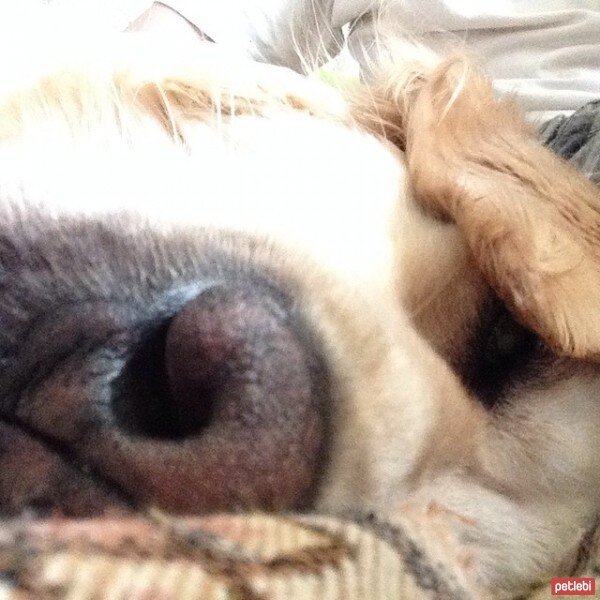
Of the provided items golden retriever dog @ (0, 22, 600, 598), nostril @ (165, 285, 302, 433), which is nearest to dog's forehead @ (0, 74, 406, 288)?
golden retriever dog @ (0, 22, 600, 598)

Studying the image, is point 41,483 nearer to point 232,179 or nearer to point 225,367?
point 225,367

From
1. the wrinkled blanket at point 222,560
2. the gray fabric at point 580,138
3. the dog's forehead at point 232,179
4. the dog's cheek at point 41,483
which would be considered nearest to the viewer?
the wrinkled blanket at point 222,560

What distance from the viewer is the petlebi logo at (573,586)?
69cm

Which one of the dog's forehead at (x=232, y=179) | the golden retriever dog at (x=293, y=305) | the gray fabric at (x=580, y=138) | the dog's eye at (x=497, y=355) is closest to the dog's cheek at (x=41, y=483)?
the golden retriever dog at (x=293, y=305)

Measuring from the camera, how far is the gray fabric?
987 millimetres

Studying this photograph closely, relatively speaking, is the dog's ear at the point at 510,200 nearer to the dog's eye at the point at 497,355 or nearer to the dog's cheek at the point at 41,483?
the dog's eye at the point at 497,355

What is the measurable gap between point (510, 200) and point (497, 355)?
153 millimetres

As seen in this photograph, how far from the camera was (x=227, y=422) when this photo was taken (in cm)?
55

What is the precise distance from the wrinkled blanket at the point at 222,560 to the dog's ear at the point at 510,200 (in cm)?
24

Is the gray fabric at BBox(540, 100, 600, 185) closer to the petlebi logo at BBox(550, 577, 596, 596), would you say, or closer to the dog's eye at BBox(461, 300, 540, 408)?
the dog's eye at BBox(461, 300, 540, 408)

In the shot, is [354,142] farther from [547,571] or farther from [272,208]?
[547,571]

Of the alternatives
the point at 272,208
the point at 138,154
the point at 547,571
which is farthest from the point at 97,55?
the point at 547,571

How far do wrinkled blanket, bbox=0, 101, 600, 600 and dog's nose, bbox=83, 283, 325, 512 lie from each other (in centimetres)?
2

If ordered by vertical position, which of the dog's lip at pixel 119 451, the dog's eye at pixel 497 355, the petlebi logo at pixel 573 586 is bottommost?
the petlebi logo at pixel 573 586
